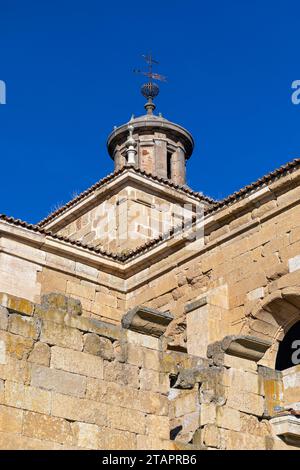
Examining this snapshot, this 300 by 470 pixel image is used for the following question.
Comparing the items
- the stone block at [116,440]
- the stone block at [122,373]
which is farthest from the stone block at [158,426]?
the stone block at [122,373]

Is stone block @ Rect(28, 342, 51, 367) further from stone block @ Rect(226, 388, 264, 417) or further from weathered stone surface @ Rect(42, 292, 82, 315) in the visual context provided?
stone block @ Rect(226, 388, 264, 417)

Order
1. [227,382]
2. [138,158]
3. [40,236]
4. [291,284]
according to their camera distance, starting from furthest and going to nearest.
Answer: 1. [138,158]
2. [40,236]
3. [291,284]
4. [227,382]

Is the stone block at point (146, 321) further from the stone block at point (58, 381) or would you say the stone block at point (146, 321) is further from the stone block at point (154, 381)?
the stone block at point (58, 381)

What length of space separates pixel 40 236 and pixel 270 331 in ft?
15.5

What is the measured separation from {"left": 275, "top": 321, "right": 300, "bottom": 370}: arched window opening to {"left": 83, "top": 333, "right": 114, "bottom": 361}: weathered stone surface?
616cm

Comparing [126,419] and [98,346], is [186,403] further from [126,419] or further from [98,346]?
[98,346]

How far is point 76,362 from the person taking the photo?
9.02 meters

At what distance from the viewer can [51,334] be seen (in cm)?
895

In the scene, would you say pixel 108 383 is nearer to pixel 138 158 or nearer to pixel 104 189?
pixel 104 189

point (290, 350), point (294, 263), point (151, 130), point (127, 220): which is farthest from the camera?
point (151, 130)

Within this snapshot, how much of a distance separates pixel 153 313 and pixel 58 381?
4.37ft

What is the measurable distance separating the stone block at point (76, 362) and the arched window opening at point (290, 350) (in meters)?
6.36

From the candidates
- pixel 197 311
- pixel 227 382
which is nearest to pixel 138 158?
pixel 197 311

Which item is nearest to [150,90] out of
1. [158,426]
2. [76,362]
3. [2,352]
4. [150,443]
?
[158,426]
